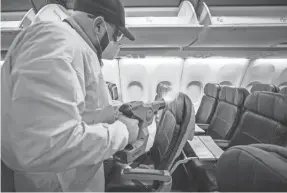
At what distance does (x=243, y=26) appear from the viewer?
2904mm

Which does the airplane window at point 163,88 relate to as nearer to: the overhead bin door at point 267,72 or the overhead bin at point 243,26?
the overhead bin at point 243,26

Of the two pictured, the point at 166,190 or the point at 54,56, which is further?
the point at 166,190

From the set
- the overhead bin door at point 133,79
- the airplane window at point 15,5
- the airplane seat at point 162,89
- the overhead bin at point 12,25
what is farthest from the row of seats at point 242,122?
the airplane window at point 15,5

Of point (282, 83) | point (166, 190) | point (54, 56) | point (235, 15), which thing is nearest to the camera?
point (54, 56)

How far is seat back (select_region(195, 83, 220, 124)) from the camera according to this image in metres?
3.63

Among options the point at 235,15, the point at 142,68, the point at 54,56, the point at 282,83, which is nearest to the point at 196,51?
the point at 235,15

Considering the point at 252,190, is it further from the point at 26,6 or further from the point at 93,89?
the point at 26,6

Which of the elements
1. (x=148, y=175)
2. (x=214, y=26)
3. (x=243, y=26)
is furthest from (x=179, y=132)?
(x=243, y=26)

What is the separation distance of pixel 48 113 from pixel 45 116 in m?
0.01

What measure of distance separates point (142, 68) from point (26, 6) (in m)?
3.17

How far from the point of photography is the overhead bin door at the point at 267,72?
18.3 ft

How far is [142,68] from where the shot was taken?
543 cm

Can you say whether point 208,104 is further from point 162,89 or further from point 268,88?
point 162,89

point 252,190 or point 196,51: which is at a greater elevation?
point 196,51
